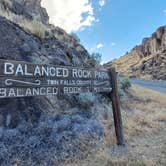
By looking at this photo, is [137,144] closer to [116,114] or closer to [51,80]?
[116,114]

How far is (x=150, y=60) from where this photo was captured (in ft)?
238

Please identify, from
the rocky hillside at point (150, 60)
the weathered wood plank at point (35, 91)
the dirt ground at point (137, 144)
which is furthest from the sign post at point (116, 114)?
the rocky hillside at point (150, 60)

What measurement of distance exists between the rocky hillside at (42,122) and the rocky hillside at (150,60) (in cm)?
4380

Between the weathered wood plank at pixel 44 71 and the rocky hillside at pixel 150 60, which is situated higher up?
the rocky hillside at pixel 150 60

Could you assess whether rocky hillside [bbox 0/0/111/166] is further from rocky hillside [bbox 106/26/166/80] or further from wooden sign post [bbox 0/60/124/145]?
rocky hillside [bbox 106/26/166/80]

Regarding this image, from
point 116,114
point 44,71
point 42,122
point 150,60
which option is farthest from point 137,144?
point 150,60

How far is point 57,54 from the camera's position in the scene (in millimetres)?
8461

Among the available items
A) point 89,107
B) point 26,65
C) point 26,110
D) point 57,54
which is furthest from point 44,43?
point 26,65

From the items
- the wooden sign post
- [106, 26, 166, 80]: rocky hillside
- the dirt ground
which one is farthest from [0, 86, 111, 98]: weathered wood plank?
[106, 26, 166, 80]: rocky hillside

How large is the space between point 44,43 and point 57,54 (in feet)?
2.02

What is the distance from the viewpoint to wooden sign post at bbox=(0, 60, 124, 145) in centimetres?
417

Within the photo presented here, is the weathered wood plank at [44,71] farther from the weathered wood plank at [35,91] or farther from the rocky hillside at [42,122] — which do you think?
the rocky hillside at [42,122]

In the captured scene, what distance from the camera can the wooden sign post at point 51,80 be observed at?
4168 mm

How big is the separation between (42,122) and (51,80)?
4.00 feet
